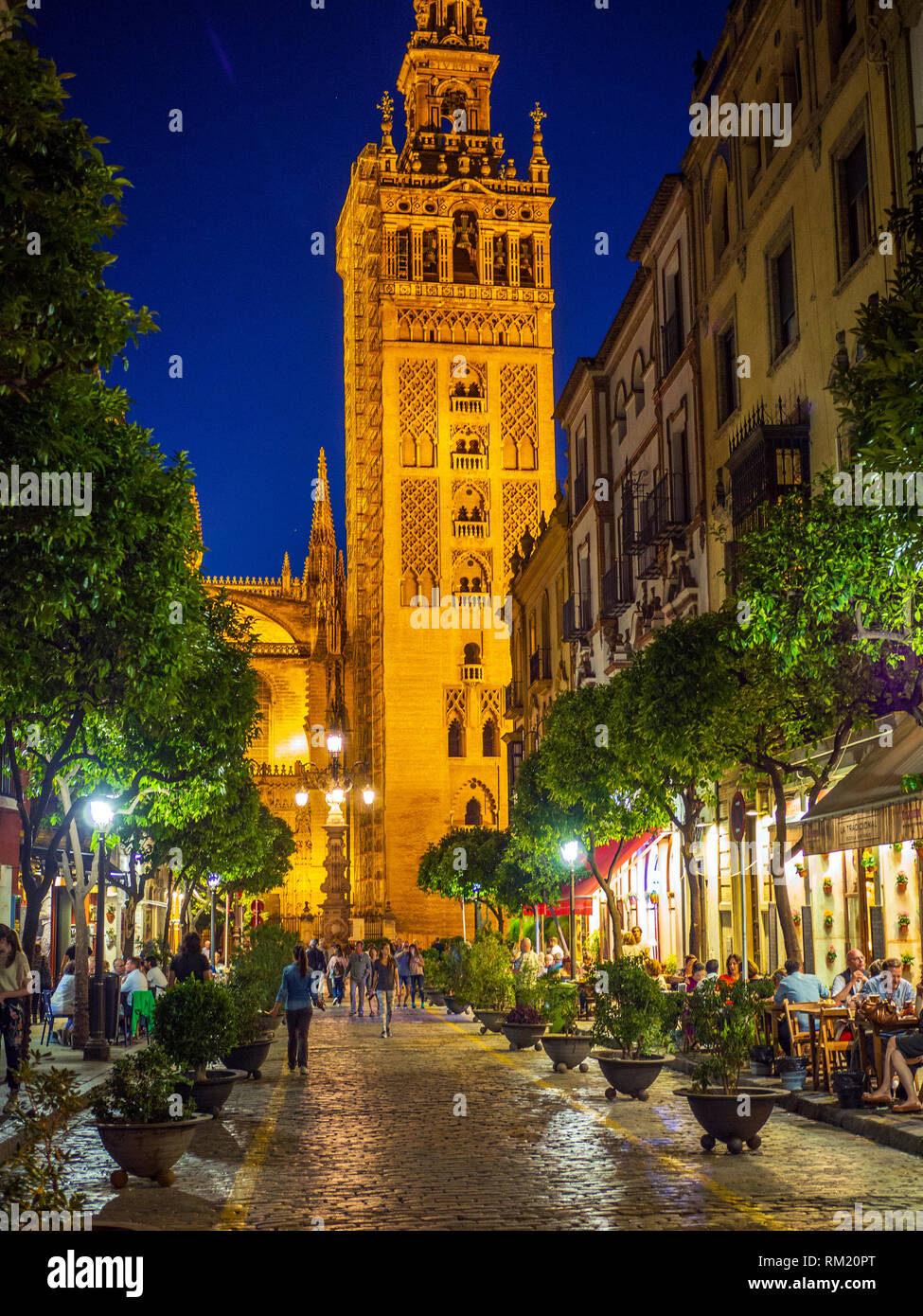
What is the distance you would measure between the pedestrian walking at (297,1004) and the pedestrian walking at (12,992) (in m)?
3.58

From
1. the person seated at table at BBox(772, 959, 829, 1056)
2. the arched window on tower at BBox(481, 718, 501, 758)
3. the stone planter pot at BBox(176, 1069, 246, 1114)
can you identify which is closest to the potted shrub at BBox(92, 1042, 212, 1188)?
the stone planter pot at BBox(176, 1069, 246, 1114)

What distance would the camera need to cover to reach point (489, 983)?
28047 mm

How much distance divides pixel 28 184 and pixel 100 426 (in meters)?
3.14

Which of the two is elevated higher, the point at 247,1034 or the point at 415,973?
the point at 247,1034

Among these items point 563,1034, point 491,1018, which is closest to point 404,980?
point 491,1018

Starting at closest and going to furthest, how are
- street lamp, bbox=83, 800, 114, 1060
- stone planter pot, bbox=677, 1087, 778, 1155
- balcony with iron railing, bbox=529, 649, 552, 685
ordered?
stone planter pot, bbox=677, 1087, 778, 1155 → street lamp, bbox=83, 800, 114, 1060 → balcony with iron railing, bbox=529, 649, 552, 685

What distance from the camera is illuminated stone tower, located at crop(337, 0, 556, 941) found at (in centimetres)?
7206

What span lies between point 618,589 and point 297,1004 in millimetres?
20042

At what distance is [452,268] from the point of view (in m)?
76.8

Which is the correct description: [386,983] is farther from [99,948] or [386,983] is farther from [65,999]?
[65,999]

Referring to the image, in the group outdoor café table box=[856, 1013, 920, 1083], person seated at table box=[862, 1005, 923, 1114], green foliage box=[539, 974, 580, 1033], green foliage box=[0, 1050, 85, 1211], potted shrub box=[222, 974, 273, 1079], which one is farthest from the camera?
green foliage box=[539, 974, 580, 1033]

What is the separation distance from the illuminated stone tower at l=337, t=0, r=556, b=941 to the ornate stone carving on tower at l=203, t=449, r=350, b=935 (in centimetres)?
579

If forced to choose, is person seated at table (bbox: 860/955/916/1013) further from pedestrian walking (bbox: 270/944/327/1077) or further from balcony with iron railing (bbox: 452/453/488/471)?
balcony with iron railing (bbox: 452/453/488/471)

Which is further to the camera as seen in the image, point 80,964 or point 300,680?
point 300,680
